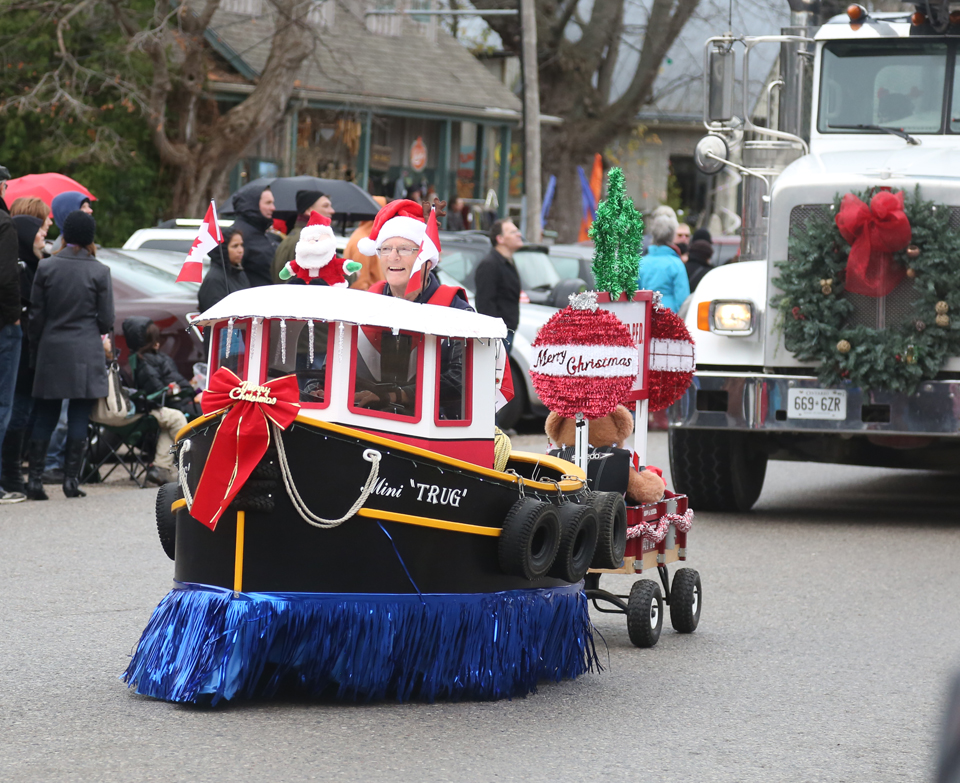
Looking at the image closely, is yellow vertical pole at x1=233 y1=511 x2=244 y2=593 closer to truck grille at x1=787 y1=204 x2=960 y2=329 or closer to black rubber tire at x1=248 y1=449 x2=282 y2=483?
black rubber tire at x1=248 y1=449 x2=282 y2=483

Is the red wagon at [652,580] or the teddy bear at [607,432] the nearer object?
the red wagon at [652,580]

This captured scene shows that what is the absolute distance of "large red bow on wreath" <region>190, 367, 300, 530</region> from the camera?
5410 millimetres

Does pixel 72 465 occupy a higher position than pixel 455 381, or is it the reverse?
pixel 455 381

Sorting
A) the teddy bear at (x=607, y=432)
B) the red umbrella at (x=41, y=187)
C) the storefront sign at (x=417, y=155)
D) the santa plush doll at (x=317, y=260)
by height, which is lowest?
the teddy bear at (x=607, y=432)

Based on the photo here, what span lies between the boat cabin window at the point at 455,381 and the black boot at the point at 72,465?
5663mm

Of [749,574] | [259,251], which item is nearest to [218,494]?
[749,574]

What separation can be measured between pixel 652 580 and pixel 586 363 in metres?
1.00

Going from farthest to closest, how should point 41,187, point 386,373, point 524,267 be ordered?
point 524,267 < point 41,187 < point 386,373

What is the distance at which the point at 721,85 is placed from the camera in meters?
10.9

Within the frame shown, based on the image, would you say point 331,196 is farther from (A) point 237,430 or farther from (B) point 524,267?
(A) point 237,430

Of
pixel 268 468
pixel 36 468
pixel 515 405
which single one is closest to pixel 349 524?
pixel 268 468

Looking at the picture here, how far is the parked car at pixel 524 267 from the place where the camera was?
16562 mm

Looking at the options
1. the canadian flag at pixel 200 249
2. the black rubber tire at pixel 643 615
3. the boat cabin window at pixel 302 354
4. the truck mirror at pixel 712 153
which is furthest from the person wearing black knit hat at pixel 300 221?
the boat cabin window at pixel 302 354

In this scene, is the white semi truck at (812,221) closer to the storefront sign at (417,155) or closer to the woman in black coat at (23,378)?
the woman in black coat at (23,378)
